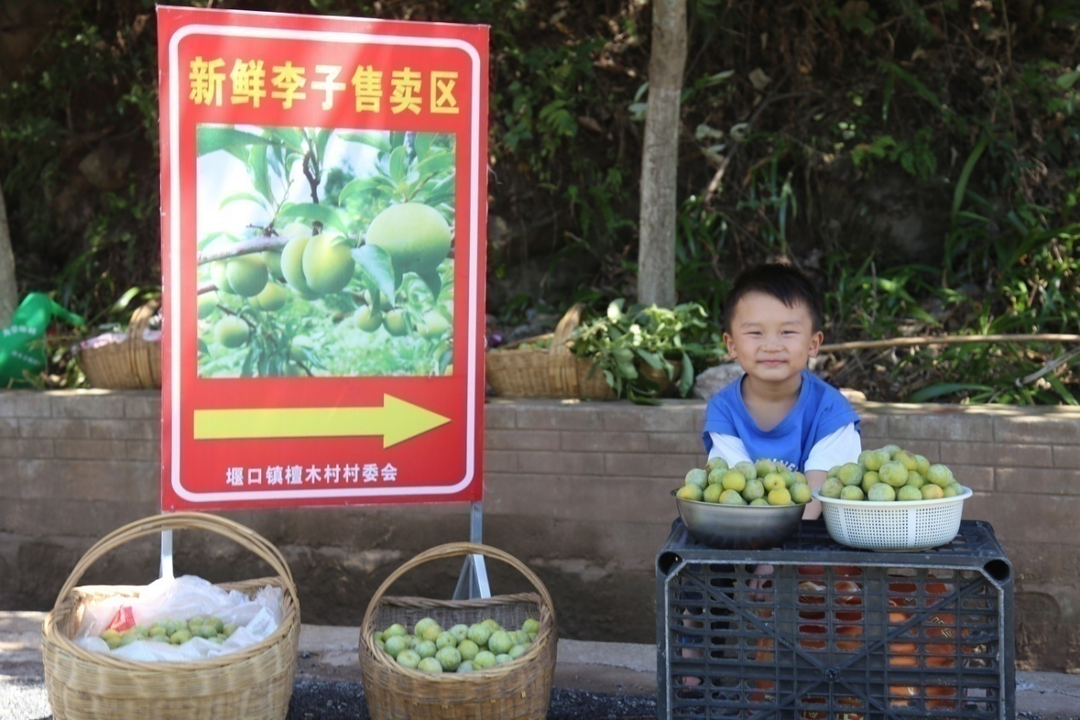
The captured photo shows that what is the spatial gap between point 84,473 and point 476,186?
262cm

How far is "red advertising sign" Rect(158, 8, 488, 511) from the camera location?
3.59 meters

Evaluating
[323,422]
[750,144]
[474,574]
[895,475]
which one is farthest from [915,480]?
[750,144]

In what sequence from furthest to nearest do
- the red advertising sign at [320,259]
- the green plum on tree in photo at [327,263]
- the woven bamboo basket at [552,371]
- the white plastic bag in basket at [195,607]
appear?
the woven bamboo basket at [552,371] → the green plum on tree in photo at [327,263] → the red advertising sign at [320,259] → the white plastic bag in basket at [195,607]

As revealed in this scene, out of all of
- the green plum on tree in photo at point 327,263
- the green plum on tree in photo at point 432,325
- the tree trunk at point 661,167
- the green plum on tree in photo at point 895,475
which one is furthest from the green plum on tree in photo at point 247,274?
the tree trunk at point 661,167

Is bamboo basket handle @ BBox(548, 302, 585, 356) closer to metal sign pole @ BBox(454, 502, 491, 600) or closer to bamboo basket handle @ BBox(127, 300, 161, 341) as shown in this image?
metal sign pole @ BBox(454, 502, 491, 600)

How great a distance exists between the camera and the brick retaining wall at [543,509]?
14.7 ft

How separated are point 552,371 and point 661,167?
3.96 ft

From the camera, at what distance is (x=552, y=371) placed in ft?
16.9

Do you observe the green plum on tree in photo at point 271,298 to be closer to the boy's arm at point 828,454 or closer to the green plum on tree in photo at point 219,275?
the green plum on tree in photo at point 219,275

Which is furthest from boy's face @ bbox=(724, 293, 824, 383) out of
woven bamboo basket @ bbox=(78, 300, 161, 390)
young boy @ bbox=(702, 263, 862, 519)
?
woven bamboo basket @ bbox=(78, 300, 161, 390)

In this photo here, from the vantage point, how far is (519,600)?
3.67 m

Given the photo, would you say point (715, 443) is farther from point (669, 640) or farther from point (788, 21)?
point (788, 21)

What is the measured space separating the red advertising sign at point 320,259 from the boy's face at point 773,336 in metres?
1.01

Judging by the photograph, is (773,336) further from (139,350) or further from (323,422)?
(139,350)
